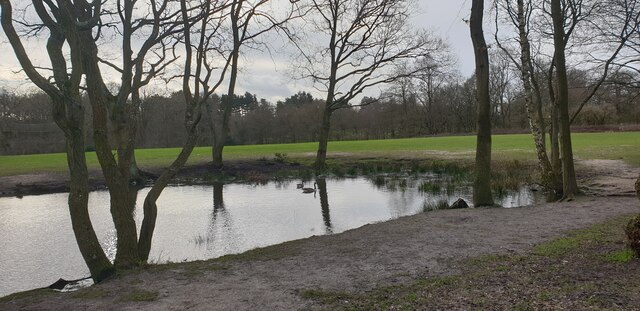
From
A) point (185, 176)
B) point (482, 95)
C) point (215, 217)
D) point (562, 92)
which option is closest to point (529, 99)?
point (562, 92)

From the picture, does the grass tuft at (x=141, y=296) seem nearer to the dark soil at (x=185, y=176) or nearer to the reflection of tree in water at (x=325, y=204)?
the reflection of tree in water at (x=325, y=204)

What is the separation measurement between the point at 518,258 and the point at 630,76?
1755cm

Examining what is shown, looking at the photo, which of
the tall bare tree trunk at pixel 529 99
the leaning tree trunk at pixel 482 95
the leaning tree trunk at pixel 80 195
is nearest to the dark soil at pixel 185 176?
the leaning tree trunk at pixel 482 95

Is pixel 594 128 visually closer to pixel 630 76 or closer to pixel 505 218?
pixel 630 76

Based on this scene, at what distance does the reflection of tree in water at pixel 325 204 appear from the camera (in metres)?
12.4

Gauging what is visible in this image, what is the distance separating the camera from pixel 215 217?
14.5 metres

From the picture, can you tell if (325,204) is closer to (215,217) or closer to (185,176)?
(215,217)

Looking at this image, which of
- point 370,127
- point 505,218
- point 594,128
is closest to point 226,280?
point 505,218

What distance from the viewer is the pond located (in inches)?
384

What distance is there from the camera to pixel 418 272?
6.36 meters

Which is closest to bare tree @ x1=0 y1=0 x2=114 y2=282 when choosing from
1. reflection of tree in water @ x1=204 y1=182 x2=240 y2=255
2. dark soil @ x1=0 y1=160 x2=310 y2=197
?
reflection of tree in water @ x1=204 y1=182 x2=240 y2=255

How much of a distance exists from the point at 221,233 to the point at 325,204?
17.4 feet

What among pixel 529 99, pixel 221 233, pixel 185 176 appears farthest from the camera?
pixel 185 176

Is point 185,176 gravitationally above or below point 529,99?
below
